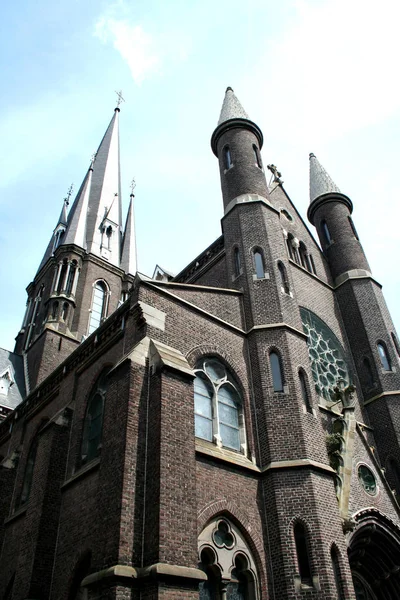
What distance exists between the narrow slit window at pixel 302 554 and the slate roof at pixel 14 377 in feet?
70.9

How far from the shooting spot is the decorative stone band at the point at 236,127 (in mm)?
22203

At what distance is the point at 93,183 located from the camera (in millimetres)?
49875

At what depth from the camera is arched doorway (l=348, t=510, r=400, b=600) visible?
14180 mm

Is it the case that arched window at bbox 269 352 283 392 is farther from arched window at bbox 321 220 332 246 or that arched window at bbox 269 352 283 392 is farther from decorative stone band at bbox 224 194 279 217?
arched window at bbox 321 220 332 246

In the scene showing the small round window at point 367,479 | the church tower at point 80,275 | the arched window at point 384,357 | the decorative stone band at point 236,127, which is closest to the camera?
the small round window at point 367,479

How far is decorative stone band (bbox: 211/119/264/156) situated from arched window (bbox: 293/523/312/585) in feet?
52.7

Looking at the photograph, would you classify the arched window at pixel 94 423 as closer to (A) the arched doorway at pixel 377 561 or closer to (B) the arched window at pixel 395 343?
(A) the arched doorway at pixel 377 561

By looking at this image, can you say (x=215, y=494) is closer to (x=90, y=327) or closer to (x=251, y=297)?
(x=251, y=297)

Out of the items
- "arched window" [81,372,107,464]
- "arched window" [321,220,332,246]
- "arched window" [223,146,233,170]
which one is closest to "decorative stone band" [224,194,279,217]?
"arched window" [223,146,233,170]

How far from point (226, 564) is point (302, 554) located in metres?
1.89

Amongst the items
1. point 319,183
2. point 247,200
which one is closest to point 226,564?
point 247,200

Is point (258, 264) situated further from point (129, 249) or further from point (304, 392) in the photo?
point (129, 249)

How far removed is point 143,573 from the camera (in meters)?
8.77

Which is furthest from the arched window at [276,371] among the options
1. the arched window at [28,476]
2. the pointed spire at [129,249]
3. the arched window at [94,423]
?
the pointed spire at [129,249]
